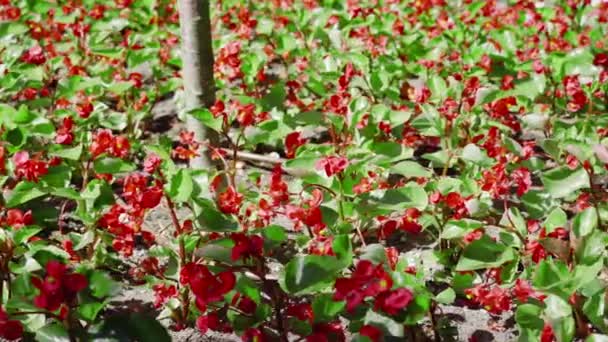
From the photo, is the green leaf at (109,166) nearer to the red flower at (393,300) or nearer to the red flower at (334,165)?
the red flower at (334,165)

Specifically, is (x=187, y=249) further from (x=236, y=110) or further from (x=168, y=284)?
(x=236, y=110)

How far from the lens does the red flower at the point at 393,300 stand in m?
1.80

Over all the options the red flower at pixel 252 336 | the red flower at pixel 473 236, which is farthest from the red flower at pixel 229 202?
the red flower at pixel 473 236

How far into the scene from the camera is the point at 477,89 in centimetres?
312

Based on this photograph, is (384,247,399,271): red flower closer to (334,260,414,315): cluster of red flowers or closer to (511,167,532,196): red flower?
(334,260,414,315): cluster of red flowers

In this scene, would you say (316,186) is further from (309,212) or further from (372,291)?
(372,291)

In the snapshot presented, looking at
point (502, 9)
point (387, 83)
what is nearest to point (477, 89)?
point (387, 83)

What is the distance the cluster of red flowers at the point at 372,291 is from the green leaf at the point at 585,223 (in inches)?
28.3

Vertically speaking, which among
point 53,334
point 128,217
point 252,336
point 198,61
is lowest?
point 252,336

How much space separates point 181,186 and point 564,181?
1.32 m

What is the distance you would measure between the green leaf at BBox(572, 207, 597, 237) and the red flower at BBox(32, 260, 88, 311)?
1458 mm

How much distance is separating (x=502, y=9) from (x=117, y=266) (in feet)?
11.7

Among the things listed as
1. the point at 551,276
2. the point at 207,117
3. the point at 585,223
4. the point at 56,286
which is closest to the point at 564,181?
the point at 585,223

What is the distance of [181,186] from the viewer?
2375 millimetres
